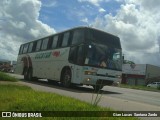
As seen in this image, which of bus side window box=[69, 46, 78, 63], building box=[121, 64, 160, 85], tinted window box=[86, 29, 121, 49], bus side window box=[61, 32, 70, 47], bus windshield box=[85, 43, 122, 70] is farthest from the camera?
building box=[121, 64, 160, 85]

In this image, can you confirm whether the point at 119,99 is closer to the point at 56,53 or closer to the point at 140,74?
the point at 56,53

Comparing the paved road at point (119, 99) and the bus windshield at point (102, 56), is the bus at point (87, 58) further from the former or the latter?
the paved road at point (119, 99)

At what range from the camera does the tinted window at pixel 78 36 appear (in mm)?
19672

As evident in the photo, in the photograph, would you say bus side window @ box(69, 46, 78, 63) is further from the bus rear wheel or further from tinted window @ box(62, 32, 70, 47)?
the bus rear wheel

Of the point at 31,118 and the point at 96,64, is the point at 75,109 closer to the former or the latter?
the point at 31,118

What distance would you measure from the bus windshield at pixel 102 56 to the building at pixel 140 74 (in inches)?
2258

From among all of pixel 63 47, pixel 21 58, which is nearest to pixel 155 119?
pixel 63 47

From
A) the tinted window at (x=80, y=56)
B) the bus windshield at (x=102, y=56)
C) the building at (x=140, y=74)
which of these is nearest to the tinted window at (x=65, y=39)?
the tinted window at (x=80, y=56)

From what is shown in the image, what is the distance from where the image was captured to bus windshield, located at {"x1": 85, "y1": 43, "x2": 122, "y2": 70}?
19.1 m

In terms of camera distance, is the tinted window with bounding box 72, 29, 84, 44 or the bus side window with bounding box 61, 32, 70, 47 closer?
the tinted window with bounding box 72, 29, 84, 44

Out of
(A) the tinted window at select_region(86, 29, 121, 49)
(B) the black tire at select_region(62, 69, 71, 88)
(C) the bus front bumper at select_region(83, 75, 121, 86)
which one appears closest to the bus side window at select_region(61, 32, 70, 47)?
(B) the black tire at select_region(62, 69, 71, 88)

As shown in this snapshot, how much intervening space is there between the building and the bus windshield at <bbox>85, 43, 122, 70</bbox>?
57.3 metres

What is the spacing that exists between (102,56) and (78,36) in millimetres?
1967

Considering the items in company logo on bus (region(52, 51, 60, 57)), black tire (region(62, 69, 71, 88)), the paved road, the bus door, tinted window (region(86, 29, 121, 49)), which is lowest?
the paved road
